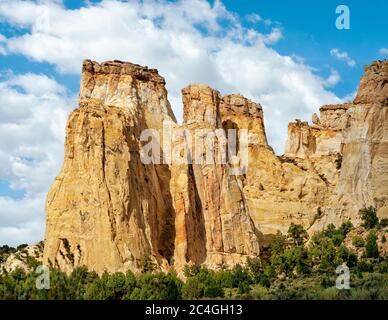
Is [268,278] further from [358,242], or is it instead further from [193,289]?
[358,242]

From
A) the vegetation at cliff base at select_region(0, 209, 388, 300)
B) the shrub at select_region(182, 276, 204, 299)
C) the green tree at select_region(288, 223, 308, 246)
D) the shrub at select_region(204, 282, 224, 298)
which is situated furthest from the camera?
the green tree at select_region(288, 223, 308, 246)

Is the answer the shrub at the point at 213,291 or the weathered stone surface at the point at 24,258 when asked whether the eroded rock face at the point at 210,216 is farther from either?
the weathered stone surface at the point at 24,258

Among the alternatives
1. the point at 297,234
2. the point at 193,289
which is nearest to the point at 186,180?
the point at 297,234

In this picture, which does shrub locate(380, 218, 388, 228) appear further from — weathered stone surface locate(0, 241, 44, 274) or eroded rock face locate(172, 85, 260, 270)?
weathered stone surface locate(0, 241, 44, 274)

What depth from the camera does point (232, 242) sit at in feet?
261

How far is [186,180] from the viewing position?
78.0 m

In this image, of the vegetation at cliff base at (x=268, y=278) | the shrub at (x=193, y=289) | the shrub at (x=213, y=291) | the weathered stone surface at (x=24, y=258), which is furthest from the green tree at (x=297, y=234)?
the shrub at (x=213, y=291)

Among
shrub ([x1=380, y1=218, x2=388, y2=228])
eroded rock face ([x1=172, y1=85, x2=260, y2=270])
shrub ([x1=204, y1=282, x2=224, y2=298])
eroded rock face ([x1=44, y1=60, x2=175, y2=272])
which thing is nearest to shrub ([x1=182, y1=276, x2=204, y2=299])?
shrub ([x1=204, y1=282, x2=224, y2=298])

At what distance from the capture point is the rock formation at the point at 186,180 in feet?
228

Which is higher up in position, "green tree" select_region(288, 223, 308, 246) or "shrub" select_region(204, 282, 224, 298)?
"green tree" select_region(288, 223, 308, 246)

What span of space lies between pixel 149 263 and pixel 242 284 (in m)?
8.76

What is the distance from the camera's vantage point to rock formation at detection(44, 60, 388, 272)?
228ft

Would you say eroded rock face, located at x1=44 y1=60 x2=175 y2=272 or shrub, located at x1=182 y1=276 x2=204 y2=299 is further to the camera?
eroded rock face, located at x1=44 y1=60 x2=175 y2=272
